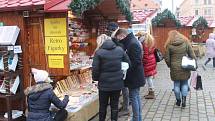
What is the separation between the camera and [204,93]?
947cm

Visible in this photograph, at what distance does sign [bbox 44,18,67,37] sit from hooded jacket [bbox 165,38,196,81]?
2.50 metres

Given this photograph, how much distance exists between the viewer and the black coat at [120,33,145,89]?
Answer: 605cm

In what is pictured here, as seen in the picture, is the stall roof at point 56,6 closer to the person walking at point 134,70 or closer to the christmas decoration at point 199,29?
the person walking at point 134,70

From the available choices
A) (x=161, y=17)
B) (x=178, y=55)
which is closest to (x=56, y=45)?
(x=178, y=55)

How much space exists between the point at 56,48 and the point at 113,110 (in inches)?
54.3

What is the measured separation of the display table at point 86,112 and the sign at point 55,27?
1.32 metres

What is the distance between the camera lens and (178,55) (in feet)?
24.5

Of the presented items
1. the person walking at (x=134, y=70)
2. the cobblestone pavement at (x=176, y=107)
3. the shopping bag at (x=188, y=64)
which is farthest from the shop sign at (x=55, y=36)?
the shopping bag at (x=188, y=64)

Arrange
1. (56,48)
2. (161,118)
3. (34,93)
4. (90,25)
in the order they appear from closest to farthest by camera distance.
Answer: (34,93), (56,48), (161,118), (90,25)

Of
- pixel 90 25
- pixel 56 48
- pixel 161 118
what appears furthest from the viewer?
pixel 90 25

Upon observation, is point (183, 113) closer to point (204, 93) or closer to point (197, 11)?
point (204, 93)

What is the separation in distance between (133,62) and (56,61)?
127 centimetres

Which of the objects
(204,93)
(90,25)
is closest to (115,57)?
(90,25)

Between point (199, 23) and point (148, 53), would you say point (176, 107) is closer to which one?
point (148, 53)
